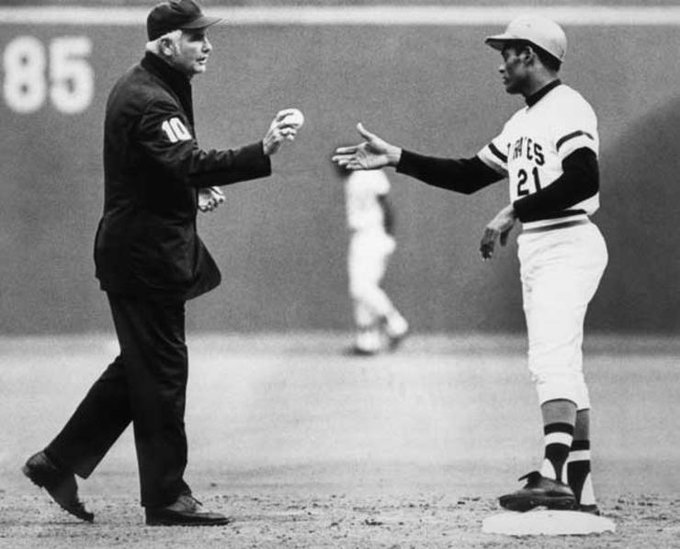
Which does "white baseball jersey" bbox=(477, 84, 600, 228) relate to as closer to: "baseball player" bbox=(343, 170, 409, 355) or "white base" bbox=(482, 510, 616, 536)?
"white base" bbox=(482, 510, 616, 536)

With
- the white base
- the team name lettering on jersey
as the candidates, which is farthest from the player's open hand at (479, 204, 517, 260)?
the white base

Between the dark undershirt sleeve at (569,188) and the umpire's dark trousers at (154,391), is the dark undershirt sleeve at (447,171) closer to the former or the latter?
the dark undershirt sleeve at (569,188)

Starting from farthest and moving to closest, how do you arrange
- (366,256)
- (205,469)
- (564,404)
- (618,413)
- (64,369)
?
1. (366,256)
2. (64,369)
3. (618,413)
4. (205,469)
5. (564,404)

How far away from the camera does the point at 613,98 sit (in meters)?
12.9

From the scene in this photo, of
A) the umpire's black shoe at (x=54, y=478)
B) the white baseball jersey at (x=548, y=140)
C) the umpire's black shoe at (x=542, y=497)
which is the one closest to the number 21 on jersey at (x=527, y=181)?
the white baseball jersey at (x=548, y=140)

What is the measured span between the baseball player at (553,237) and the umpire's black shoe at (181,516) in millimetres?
1006

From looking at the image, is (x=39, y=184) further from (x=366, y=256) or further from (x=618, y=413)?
(x=618, y=413)

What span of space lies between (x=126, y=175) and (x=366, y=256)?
7348 millimetres

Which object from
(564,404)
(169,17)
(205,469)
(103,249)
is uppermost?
(169,17)

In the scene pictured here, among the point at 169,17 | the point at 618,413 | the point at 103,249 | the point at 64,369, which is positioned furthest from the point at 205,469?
the point at 64,369

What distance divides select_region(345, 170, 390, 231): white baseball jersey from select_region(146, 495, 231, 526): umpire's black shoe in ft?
24.6

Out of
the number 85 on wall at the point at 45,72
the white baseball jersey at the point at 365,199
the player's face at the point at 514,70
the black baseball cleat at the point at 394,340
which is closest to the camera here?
the player's face at the point at 514,70

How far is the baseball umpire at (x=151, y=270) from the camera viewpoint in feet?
17.3

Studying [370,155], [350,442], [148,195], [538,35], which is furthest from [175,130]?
[350,442]
